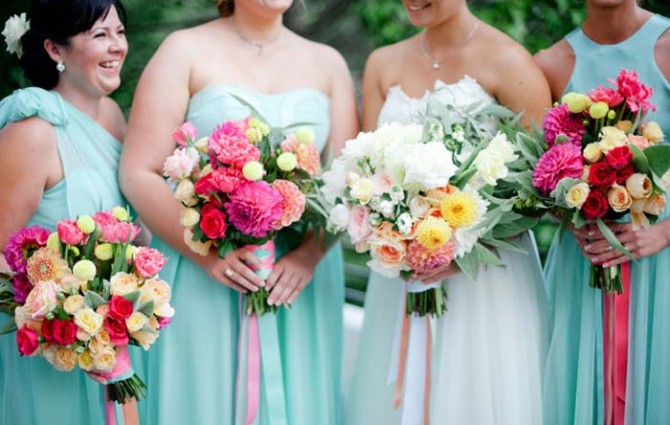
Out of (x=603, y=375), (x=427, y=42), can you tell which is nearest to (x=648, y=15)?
(x=427, y=42)

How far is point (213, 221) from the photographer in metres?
2.78

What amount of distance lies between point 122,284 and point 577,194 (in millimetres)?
1408

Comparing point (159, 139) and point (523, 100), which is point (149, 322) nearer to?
point (159, 139)

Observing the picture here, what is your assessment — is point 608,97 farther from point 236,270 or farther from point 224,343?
point 224,343

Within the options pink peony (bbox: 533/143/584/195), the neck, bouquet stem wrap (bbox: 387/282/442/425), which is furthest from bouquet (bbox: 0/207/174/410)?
the neck

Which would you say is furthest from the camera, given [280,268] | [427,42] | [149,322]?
[427,42]

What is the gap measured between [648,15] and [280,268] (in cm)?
162

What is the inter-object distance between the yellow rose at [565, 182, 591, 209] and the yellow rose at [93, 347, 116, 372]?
147cm

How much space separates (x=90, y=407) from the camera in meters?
3.07

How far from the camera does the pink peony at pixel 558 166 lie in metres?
2.68

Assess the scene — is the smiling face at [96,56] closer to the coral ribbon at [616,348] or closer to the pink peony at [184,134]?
the pink peony at [184,134]

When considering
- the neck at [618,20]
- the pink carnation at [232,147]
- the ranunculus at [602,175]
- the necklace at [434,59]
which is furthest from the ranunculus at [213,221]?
the neck at [618,20]

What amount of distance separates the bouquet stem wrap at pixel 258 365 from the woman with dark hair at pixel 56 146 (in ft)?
1.67

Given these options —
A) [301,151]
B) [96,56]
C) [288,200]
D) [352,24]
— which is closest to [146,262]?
[288,200]
